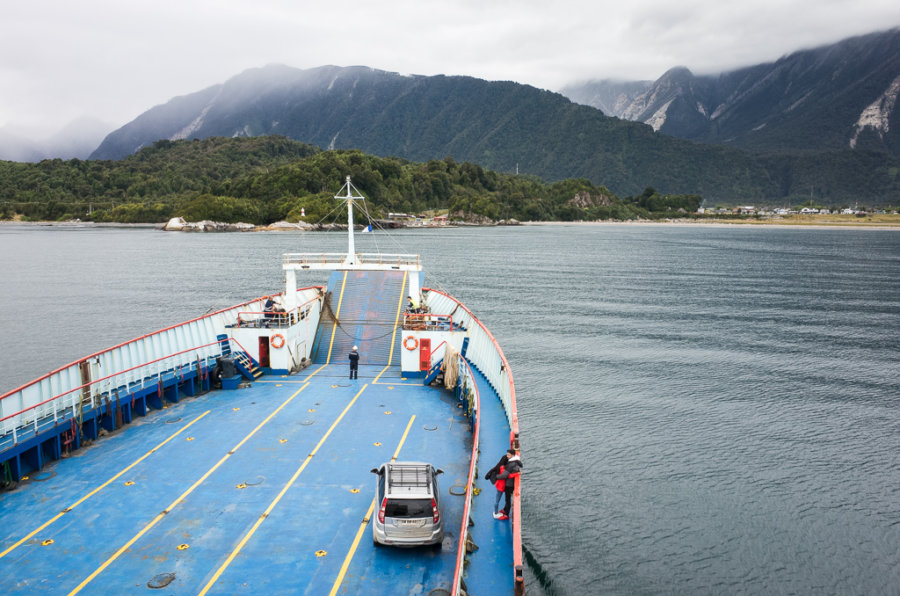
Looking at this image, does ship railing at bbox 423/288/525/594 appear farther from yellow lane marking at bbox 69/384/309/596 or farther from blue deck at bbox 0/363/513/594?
yellow lane marking at bbox 69/384/309/596

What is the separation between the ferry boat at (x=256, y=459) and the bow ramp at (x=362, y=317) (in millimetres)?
185

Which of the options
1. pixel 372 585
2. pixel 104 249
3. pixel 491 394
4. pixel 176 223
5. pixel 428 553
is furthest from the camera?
pixel 176 223

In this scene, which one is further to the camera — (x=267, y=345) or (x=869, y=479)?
(x=267, y=345)

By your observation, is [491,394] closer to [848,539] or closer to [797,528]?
[797,528]

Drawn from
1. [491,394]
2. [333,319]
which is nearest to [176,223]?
[333,319]

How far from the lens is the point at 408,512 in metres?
10.4

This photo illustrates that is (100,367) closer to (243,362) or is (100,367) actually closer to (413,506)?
(243,362)

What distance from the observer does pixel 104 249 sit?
116 metres

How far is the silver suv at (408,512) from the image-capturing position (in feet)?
34.2

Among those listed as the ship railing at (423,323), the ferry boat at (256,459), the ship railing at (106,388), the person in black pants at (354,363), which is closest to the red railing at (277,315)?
the ferry boat at (256,459)

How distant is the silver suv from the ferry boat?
0.20m

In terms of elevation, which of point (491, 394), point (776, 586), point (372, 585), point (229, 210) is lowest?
point (776, 586)

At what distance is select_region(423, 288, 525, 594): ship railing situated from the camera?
9.88m

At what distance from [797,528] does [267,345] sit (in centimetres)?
2000
